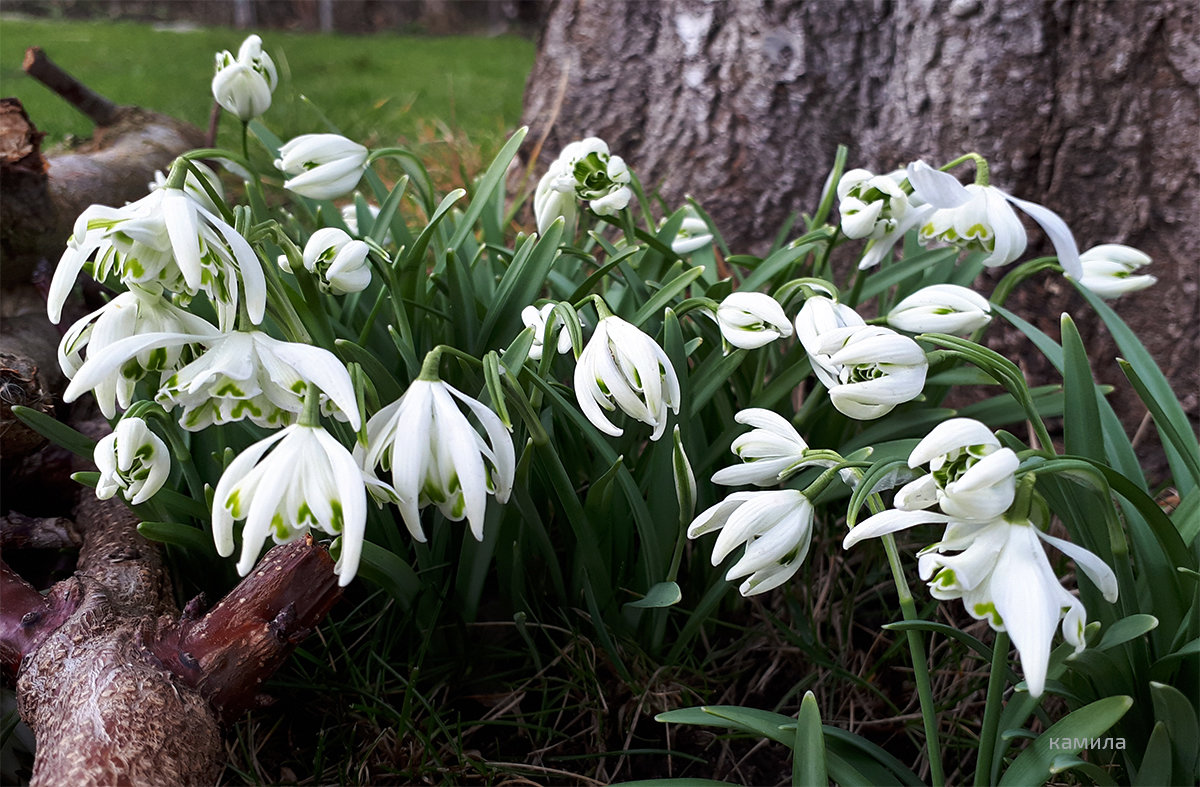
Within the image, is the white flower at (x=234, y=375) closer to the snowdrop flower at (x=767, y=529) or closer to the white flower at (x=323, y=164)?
the snowdrop flower at (x=767, y=529)

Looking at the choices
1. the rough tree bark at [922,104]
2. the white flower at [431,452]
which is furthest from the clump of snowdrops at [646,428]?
the rough tree bark at [922,104]

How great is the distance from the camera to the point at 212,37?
16.0ft

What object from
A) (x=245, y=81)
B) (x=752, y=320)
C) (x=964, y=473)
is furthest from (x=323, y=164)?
(x=964, y=473)

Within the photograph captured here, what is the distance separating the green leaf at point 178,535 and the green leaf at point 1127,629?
1.10 m

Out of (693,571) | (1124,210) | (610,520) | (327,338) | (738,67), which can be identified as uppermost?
(738,67)

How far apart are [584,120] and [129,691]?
6.21 ft

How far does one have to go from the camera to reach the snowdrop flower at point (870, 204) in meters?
1.26

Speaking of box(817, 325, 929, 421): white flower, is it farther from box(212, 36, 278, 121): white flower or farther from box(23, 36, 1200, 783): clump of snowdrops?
box(212, 36, 278, 121): white flower

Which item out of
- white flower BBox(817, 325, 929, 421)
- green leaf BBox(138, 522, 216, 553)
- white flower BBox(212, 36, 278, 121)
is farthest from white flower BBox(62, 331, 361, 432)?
white flower BBox(212, 36, 278, 121)

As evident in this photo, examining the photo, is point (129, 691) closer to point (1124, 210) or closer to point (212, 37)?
point (1124, 210)

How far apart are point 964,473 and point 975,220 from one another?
24.0 inches

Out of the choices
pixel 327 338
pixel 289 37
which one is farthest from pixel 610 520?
pixel 289 37

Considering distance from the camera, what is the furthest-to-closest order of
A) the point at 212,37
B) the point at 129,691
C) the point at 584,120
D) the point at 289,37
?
the point at 289,37 < the point at 212,37 < the point at 584,120 < the point at 129,691

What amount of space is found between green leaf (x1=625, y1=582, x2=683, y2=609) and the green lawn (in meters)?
1.03
